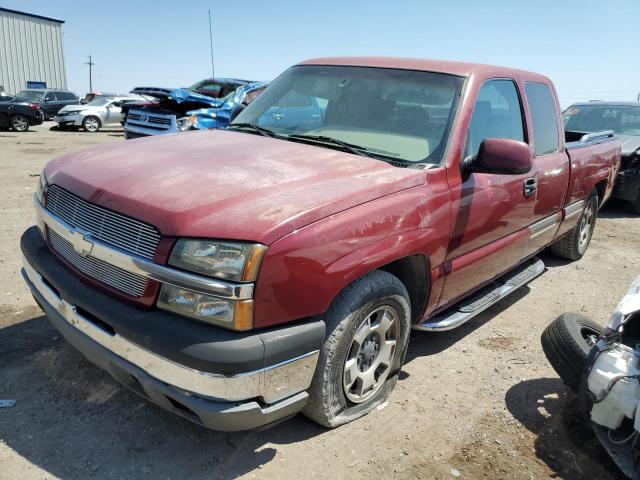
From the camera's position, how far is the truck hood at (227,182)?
85.0 inches

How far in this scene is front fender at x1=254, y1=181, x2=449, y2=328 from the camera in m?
2.13

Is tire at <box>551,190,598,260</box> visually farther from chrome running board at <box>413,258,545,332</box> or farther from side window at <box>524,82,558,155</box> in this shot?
side window at <box>524,82,558,155</box>

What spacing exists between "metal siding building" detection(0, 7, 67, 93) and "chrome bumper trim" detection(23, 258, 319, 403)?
40.7 m

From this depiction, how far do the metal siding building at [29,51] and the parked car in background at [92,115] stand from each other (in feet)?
64.2

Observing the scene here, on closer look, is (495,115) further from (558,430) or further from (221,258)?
(221,258)

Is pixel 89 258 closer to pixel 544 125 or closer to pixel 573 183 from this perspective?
pixel 544 125

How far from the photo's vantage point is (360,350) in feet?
8.94

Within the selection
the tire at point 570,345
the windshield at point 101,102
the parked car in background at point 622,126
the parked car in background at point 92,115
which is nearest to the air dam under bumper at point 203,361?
the tire at point 570,345

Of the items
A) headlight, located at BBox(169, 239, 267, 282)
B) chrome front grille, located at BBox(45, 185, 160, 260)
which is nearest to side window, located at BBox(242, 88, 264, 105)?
chrome front grille, located at BBox(45, 185, 160, 260)

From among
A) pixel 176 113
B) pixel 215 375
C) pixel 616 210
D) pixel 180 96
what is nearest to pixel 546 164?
pixel 215 375

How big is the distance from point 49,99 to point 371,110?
957 inches

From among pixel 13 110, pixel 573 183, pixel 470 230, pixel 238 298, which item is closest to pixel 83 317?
pixel 238 298

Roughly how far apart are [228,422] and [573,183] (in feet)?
13.1

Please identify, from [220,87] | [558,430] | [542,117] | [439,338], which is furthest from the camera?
[220,87]
